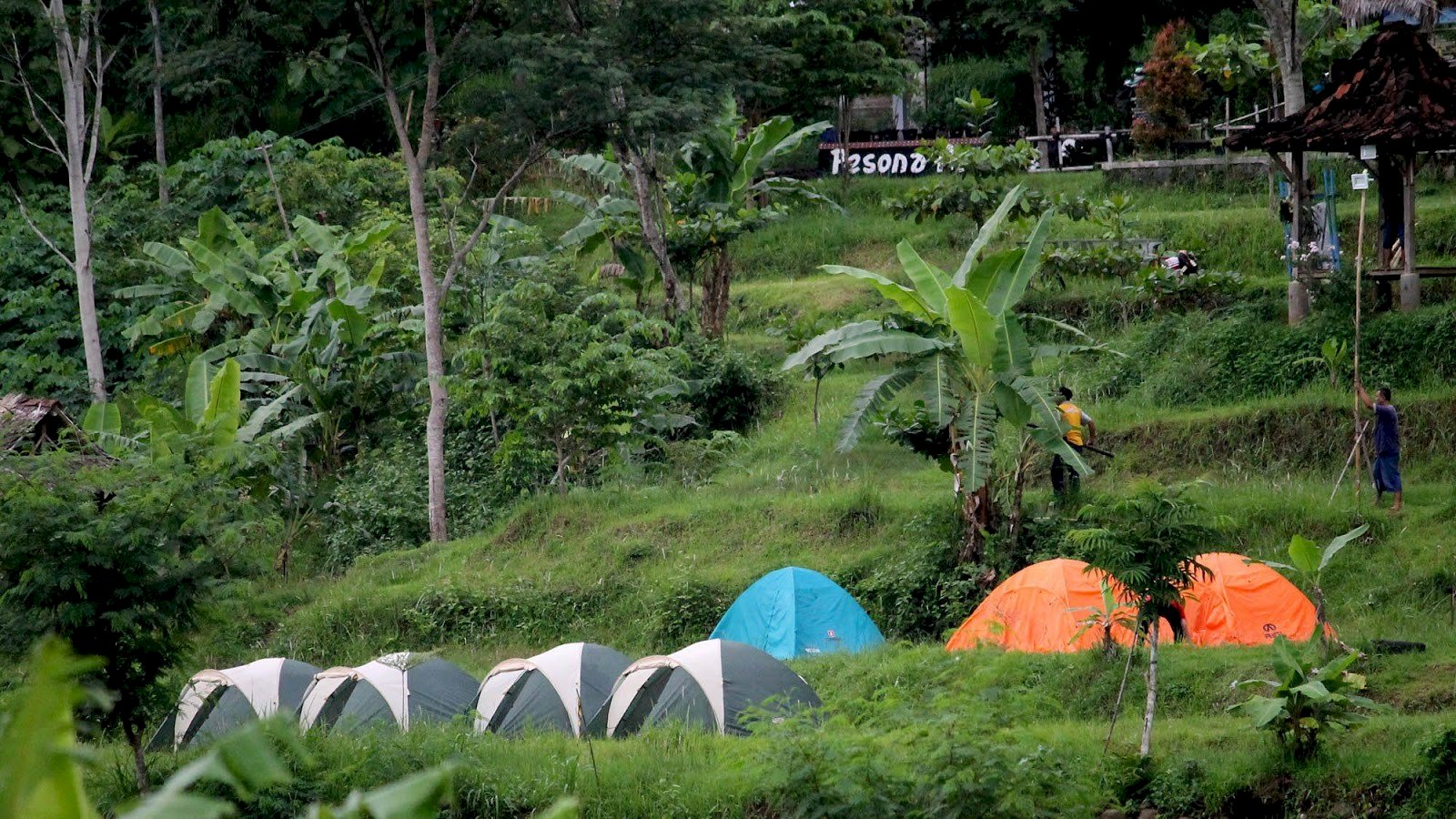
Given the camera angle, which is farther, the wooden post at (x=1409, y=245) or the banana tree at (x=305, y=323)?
the banana tree at (x=305, y=323)

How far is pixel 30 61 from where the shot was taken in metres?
26.5

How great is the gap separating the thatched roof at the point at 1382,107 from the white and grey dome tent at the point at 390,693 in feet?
34.2

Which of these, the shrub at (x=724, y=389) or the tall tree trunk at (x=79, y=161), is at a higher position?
the tall tree trunk at (x=79, y=161)

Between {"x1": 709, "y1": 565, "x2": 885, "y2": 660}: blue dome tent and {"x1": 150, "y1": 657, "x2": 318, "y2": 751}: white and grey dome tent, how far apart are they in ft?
12.5

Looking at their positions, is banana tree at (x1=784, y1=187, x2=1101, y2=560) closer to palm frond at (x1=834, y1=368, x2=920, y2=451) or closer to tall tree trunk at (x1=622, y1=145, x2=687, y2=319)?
palm frond at (x1=834, y1=368, x2=920, y2=451)

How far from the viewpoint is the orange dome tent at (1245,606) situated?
1250 cm

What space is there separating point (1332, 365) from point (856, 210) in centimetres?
1296

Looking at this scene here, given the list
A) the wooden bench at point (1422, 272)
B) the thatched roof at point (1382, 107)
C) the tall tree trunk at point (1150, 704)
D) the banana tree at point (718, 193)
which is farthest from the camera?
the banana tree at point (718, 193)

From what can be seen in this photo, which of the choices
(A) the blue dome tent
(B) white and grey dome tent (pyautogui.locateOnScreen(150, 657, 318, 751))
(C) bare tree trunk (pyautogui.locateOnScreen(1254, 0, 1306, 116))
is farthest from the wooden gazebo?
(B) white and grey dome tent (pyautogui.locateOnScreen(150, 657, 318, 751))

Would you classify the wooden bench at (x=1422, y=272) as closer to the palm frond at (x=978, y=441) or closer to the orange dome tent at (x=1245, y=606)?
the orange dome tent at (x=1245, y=606)

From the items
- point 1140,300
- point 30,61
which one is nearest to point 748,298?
point 1140,300

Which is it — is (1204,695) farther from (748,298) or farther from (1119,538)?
(748,298)

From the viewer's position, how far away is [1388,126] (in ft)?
52.4

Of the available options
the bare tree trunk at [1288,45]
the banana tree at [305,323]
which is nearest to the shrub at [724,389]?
the banana tree at [305,323]
